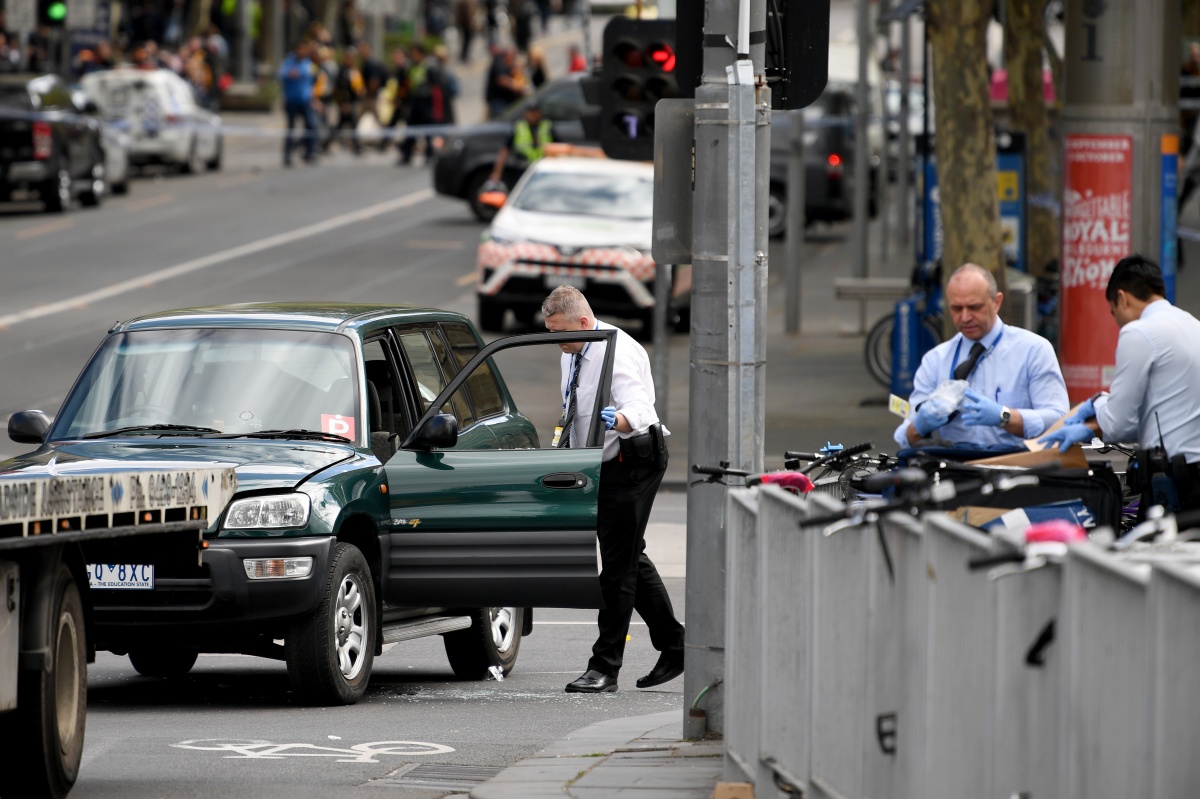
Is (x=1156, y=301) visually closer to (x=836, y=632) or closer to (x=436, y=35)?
(x=836, y=632)

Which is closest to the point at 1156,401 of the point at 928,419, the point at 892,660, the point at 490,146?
the point at 928,419

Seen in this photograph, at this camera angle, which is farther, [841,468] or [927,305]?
[927,305]

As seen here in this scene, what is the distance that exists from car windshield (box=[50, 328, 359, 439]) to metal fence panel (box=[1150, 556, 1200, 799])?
6.13m

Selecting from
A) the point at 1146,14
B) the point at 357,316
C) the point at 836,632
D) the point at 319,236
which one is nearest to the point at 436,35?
the point at 319,236

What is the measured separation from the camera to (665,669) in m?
9.45

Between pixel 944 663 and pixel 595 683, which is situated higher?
pixel 944 663

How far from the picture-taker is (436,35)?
6869 cm

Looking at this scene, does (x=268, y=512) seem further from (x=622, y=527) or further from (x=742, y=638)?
(x=742, y=638)

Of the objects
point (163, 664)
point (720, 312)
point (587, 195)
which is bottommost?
point (163, 664)

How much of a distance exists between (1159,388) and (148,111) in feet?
111

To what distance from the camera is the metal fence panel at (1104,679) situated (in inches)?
155

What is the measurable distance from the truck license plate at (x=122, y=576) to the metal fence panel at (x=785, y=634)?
134 inches

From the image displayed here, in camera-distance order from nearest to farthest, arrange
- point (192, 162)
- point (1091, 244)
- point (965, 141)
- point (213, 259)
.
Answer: point (1091, 244), point (965, 141), point (213, 259), point (192, 162)

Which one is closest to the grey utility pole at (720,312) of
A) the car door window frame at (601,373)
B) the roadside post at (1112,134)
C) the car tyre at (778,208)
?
the car door window frame at (601,373)
